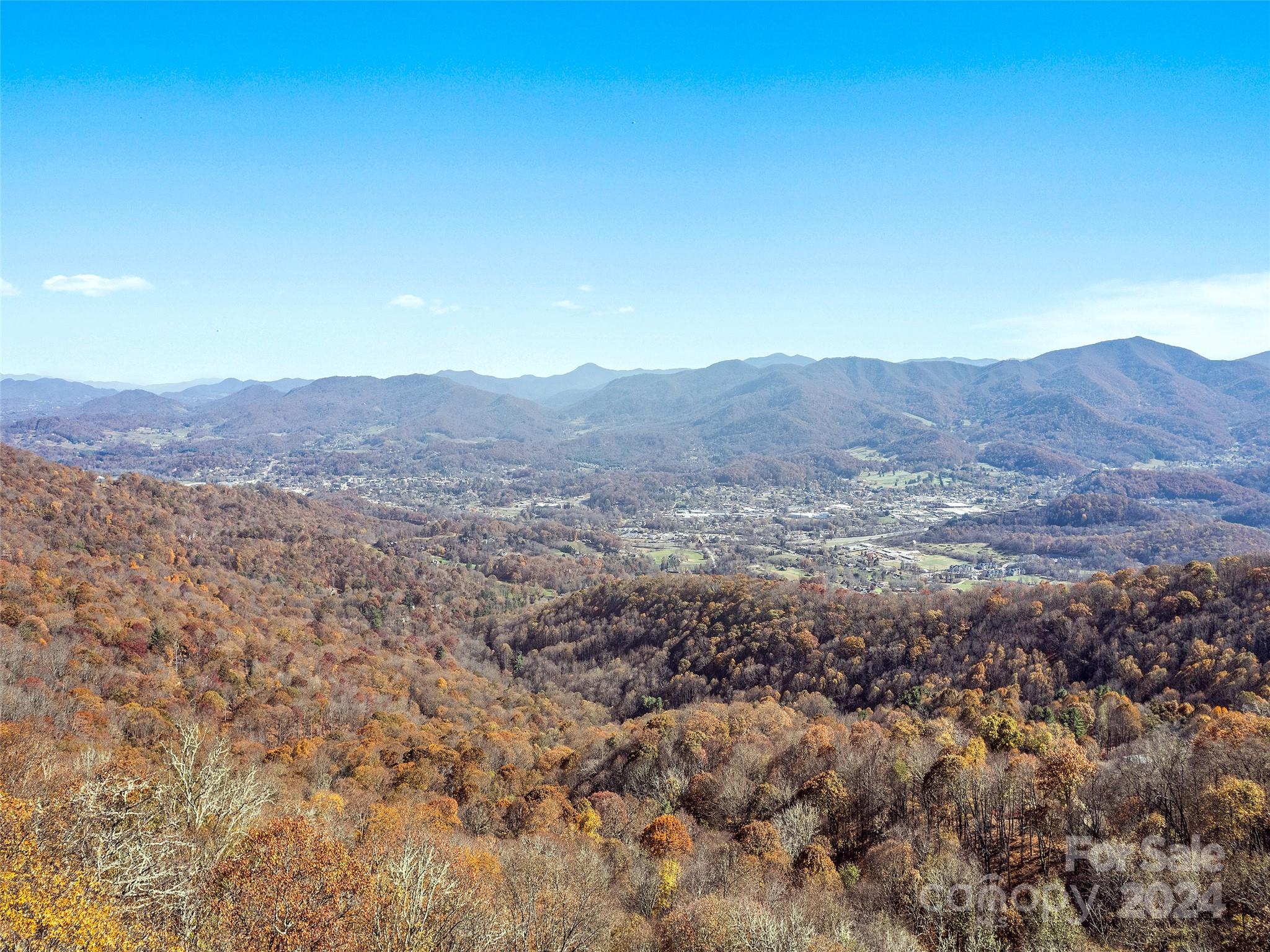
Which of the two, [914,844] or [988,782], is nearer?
[914,844]

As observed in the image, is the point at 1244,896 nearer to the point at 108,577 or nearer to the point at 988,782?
the point at 988,782

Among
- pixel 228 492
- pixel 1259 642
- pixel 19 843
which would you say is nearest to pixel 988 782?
pixel 19 843

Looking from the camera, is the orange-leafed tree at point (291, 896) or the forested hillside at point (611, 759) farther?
the forested hillside at point (611, 759)

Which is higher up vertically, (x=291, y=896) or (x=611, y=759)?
(x=291, y=896)

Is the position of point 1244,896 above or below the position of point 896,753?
above

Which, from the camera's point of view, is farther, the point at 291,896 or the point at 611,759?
the point at 611,759

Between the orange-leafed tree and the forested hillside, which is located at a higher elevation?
the orange-leafed tree

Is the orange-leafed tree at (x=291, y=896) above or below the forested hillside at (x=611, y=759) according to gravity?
above

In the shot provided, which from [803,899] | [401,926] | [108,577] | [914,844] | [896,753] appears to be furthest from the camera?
[108,577]
